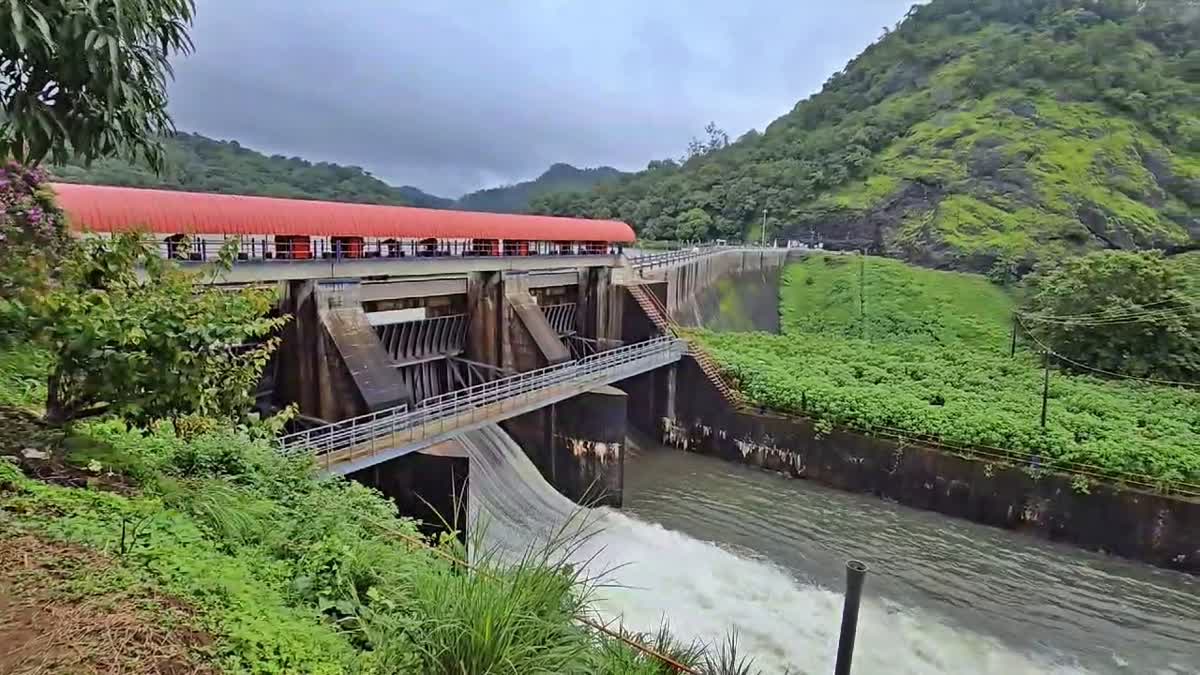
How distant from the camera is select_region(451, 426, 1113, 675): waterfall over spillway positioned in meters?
10.8

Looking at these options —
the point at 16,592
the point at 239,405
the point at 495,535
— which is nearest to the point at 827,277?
the point at 495,535

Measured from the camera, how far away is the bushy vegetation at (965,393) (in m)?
15.3

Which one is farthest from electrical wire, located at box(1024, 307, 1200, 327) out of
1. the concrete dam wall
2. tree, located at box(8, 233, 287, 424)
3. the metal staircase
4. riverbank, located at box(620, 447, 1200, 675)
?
tree, located at box(8, 233, 287, 424)

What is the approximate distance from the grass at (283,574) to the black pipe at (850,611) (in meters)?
0.75

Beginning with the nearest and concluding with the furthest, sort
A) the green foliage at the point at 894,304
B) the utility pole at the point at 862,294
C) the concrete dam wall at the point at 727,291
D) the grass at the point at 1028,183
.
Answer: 1. the concrete dam wall at the point at 727,291
2. the green foliage at the point at 894,304
3. the utility pole at the point at 862,294
4. the grass at the point at 1028,183

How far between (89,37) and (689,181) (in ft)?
234

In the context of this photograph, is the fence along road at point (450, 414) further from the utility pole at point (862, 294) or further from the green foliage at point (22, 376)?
the utility pole at point (862, 294)

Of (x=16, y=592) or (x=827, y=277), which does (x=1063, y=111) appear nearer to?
(x=827, y=277)

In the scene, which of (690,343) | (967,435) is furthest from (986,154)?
(967,435)

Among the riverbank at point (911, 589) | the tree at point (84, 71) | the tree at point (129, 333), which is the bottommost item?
the riverbank at point (911, 589)

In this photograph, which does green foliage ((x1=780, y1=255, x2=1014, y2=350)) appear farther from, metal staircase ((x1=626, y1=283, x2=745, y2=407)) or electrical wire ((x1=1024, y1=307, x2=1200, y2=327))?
metal staircase ((x1=626, y1=283, x2=745, y2=407))

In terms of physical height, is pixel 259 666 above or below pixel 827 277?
below

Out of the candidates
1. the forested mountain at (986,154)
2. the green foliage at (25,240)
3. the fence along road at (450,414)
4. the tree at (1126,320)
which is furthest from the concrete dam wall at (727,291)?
the green foliage at (25,240)

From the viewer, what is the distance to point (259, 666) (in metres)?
3.27
